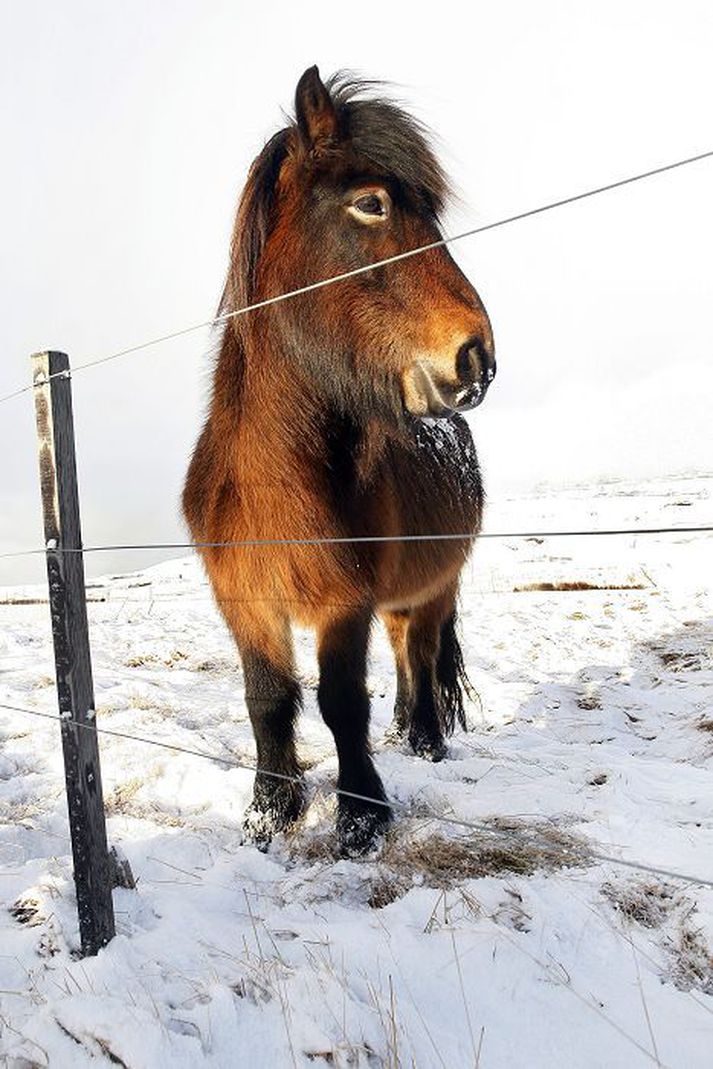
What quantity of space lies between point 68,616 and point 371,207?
168cm

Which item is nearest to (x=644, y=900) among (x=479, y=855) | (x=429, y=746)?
(x=479, y=855)

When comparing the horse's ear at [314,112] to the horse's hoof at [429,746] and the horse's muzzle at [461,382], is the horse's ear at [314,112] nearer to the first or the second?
the horse's muzzle at [461,382]

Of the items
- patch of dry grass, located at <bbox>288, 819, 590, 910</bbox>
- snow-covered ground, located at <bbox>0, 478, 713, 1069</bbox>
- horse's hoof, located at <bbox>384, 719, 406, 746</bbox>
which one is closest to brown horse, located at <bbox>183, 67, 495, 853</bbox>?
patch of dry grass, located at <bbox>288, 819, 590, 910</bbox>

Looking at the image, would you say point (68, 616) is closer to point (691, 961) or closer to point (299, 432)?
point (299, 432)

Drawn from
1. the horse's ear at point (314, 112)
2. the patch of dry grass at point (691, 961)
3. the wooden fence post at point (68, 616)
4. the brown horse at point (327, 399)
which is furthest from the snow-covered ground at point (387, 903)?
the horse's ear at point (314, 112)

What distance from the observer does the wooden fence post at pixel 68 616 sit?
2047mm

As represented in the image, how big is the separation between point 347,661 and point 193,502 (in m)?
0.97

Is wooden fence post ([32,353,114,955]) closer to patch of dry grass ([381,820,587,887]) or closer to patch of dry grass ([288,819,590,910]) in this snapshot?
patch of dry grass ([288,819,590,910])

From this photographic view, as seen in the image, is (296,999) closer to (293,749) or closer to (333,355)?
(293,749)

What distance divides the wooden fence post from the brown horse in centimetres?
78

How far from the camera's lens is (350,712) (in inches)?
109

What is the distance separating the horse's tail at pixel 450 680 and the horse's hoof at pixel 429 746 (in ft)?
0.68

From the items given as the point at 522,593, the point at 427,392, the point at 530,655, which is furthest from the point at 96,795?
the point at 522,593

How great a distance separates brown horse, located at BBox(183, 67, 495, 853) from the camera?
7.61 feet
